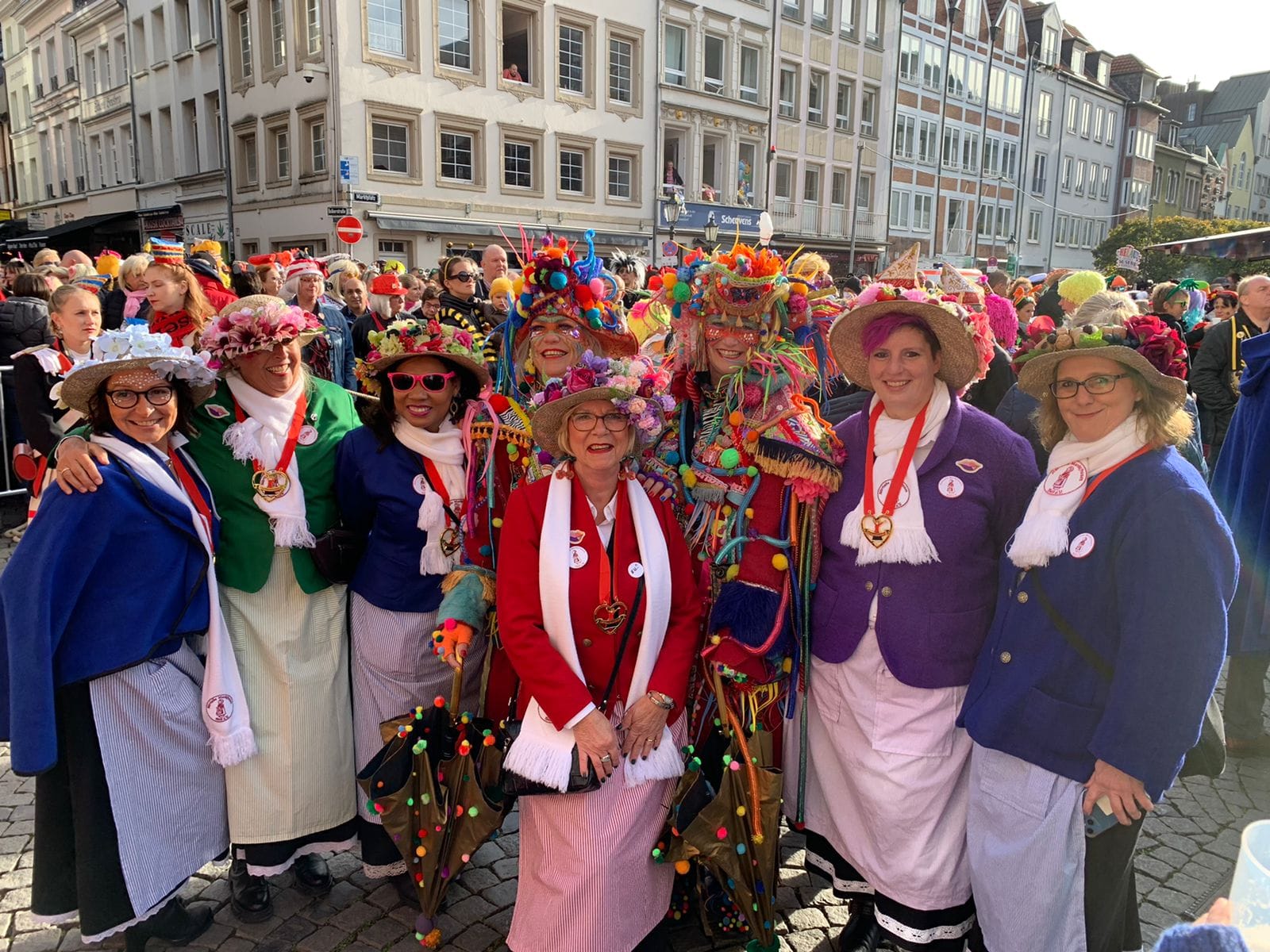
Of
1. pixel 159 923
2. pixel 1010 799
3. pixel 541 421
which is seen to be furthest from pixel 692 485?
pixel 159 923

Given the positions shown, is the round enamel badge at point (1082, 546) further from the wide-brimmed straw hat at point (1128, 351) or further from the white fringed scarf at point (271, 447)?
the white fringed scarf at point (271, 447)

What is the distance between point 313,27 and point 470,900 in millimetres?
19537

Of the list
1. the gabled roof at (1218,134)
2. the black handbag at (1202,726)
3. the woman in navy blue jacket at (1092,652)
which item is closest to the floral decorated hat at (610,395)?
the woman in navy blue jacket at (1092,652)

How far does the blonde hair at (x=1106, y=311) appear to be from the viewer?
2.29m

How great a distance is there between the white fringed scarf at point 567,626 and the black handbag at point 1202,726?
1.07 meters

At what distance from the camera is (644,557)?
262 cm

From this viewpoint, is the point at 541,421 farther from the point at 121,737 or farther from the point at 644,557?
the point at 121,737

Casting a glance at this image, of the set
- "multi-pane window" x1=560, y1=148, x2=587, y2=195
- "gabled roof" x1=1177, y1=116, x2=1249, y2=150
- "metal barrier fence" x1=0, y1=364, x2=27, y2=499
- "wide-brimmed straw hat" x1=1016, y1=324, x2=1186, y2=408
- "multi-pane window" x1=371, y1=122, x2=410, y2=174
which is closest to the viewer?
"wide-brimmed straw hat" x1=1016, y1=324, x2=1186, y2=408

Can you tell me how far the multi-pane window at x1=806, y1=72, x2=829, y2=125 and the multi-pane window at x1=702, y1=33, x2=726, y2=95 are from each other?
4015mm

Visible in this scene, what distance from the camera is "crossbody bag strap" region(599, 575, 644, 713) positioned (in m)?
2.64

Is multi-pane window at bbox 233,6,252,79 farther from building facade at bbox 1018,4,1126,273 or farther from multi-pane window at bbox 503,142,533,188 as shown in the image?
building facade at bbox 1018,4,1126,273

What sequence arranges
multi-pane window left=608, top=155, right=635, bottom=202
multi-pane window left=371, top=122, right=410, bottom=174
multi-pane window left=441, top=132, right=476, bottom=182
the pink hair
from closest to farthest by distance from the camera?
1. the pink hair
2. multi-pane window left=371, top=122, right=410, bottom=174
3. multi-pane window left=441, top=132, right=476, bottom=182
4. multi-pane window left=608, top=155, right=635, bottom=202

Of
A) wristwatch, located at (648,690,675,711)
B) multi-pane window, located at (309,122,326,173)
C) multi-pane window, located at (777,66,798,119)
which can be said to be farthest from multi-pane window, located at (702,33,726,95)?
wristwatch, located at (648,690,675,711)

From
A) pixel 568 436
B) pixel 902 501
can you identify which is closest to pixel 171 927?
pixel 568 436
